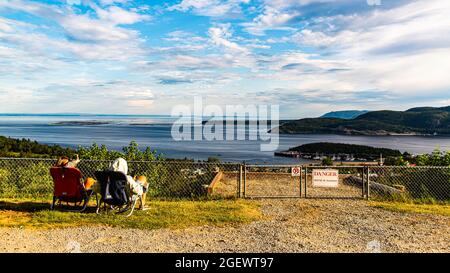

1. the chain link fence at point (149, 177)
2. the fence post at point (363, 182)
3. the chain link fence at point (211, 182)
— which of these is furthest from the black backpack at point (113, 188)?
the fence post at point (363, 182)

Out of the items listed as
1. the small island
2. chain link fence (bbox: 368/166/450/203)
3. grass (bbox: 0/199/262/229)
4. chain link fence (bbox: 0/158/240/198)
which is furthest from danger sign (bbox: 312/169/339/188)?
the small island

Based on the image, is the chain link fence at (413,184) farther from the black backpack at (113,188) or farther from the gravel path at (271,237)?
the black backpack at (113,188)

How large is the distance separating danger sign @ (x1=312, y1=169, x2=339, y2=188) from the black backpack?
17.1 ft

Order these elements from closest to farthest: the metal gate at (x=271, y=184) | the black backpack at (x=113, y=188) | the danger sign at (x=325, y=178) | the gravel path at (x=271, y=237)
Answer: the gravel path at (x=271, y=237)
the black backpack at (x=113, y=188)
the danger sign at (x=325, y=178)
the metal gate at (x=271, y=184)

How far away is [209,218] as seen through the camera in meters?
8.27

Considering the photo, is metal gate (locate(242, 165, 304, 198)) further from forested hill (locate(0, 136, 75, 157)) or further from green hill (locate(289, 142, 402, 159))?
green hill (locate(289, 142, 402, 159))

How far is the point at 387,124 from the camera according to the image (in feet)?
504

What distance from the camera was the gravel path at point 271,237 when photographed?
6203 millimetres

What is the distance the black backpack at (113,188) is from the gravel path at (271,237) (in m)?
1.09

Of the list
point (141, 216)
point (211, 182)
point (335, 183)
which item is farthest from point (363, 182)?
point (141, 216)

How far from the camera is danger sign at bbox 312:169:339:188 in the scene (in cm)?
1080

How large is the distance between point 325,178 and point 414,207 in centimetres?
230

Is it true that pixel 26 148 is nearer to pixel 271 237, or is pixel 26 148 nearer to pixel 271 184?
pixel 271 184
